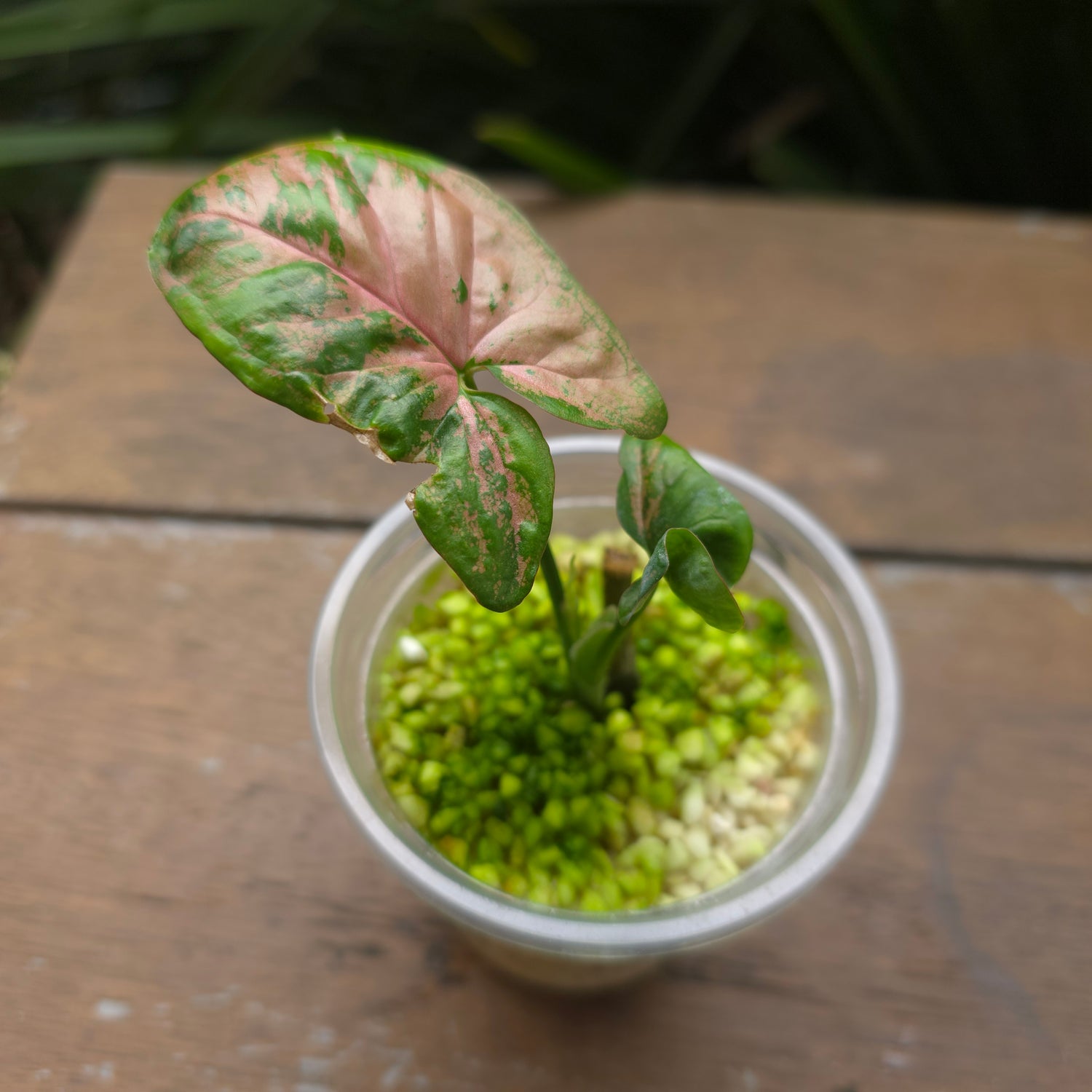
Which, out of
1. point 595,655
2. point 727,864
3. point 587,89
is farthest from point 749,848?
point 587,89

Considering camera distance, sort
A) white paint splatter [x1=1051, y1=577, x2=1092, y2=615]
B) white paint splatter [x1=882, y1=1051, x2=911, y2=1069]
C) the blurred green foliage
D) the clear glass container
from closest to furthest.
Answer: the clear glass container → white paint splatter [x1=882, y1=1051, x2=911, y2=1069] → white paint splatter [x1=1051, y1=577, x2=1092, y2=615] → the blurred green foliage

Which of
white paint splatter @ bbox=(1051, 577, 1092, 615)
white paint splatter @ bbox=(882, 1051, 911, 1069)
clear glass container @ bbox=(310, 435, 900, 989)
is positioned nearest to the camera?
clear glass container @ bbox=(310, 435, 900, 989)

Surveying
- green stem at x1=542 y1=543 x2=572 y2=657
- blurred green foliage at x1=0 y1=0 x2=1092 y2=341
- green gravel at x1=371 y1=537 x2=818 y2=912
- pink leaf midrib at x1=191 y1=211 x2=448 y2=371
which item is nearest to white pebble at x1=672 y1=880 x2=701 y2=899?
green gravel at x1=371 y1=537 x2=818 y2=912

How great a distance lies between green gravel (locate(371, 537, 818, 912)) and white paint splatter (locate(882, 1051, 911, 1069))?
14 cm

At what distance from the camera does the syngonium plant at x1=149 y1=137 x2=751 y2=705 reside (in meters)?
0.24

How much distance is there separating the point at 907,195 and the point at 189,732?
88 cm

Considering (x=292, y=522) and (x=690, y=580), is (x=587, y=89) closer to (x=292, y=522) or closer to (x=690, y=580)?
(x=292, y=522)

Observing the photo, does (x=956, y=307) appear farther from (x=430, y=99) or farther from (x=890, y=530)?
(x=430, y=99)

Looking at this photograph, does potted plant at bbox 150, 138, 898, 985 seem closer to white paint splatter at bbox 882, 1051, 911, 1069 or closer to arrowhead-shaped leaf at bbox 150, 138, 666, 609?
arrowhead-shaped leaf at bbox 150, 138, 666, 609

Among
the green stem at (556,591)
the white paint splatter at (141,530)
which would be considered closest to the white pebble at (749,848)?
the green stem at (556,591)

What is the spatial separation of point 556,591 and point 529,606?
0.32 ft

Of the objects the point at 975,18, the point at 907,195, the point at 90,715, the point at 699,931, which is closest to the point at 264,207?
the point at 699,931

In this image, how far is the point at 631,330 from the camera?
26.4 inches

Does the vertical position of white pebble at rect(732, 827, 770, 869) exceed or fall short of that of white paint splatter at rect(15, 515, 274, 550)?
it exceeds it
